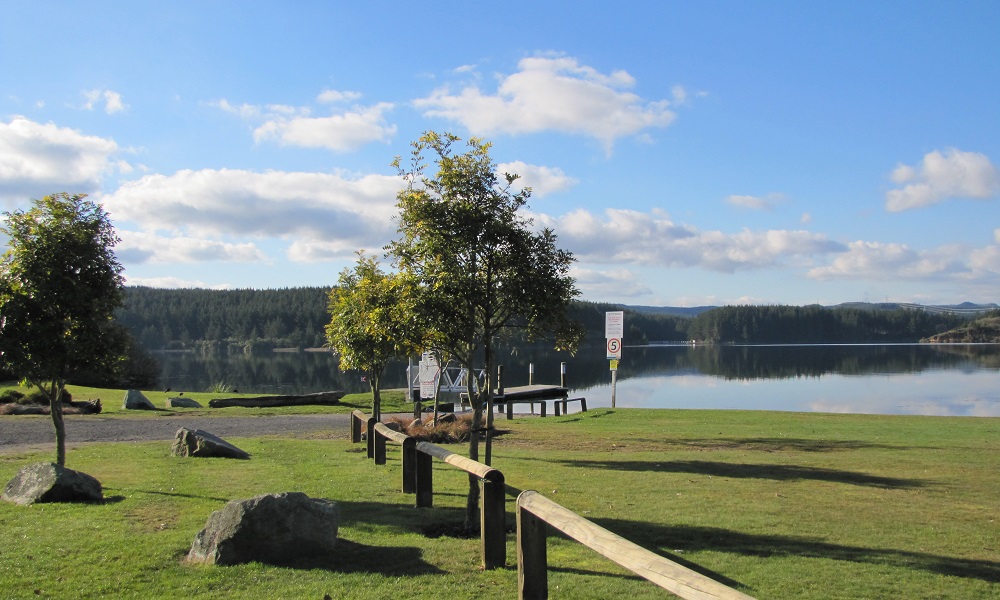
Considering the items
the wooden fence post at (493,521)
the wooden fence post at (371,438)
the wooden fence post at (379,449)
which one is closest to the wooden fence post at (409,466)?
the wooden fence post at (379,449)

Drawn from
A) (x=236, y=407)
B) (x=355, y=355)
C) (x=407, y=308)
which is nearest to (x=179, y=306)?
(x=236, y=407)

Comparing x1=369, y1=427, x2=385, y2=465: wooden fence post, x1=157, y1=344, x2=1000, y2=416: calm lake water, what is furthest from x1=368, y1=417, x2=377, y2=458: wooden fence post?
x1=157, y1=344, x2=1000, y2=416: calm lake water

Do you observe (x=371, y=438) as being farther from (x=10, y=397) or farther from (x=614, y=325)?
(x=614, y=325)

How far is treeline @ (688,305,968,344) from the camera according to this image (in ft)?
622

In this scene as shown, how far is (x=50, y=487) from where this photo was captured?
31.5 feet

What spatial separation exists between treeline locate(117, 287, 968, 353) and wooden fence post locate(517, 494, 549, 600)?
12139 cm

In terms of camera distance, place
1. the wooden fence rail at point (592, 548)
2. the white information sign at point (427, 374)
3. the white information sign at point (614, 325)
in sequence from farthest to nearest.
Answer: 1. the white information sign at point (614, 325)
2. the white information sign at point (427, 374)
3. the wooden fence rail at point (592, 548)

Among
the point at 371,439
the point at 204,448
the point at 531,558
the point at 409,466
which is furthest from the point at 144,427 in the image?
the point at 531,558

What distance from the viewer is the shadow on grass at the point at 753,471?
1245cm

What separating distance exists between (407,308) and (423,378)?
23980mm

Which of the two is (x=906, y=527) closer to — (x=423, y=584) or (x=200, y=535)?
(x=423, y=584)

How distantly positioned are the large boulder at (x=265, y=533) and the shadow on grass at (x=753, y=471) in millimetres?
7904

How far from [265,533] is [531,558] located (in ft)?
9.12

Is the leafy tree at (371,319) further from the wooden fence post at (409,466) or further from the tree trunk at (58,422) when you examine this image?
the tree trunk at (58,422)
